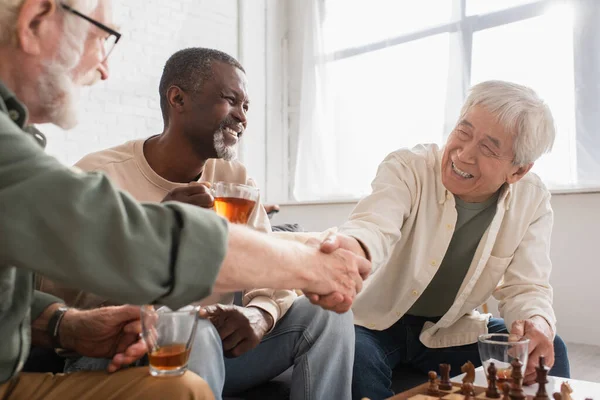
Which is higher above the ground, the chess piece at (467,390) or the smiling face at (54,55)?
the smiling face at (54,55)

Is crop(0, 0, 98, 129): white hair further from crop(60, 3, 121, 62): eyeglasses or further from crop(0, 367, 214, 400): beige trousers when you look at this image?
crop(0, 367, 214, 400): beige trousers

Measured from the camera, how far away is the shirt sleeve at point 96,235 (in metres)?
0.70

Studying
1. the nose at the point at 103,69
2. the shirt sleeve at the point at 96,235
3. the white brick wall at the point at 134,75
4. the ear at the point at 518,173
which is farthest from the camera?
the white brick wall at the point at 134,75

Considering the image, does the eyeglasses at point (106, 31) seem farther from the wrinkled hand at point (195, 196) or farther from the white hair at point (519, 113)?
the white hair at point (519, 113)

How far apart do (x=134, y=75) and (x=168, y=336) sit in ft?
14.5

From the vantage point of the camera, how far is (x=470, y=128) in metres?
1.98

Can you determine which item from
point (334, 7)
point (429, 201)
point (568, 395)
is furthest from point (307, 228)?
point (568, 395)

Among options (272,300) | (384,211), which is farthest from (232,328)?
(384,211)

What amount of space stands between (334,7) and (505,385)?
4987mm

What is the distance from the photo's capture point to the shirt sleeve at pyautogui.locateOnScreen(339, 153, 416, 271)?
1.74 m

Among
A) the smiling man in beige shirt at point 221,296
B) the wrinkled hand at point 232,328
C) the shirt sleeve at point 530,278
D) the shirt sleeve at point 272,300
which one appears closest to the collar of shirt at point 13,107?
the smiling man in beige shirt at point 221,296

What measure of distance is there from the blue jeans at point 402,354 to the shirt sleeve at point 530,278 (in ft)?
0.49

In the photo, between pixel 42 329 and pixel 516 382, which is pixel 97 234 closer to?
pixel 42 329

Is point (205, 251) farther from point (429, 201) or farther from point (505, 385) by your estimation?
point (429, 201)
